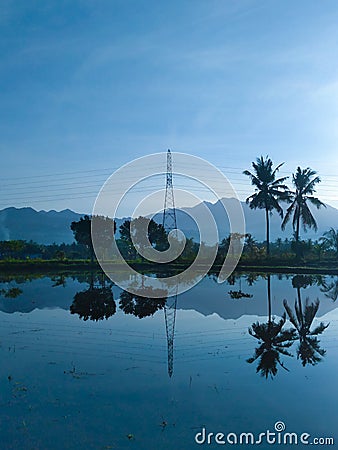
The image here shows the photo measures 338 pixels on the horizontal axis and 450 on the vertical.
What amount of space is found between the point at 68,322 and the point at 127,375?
4.27 m

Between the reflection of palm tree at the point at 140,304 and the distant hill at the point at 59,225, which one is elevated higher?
the distant hill at the point at 59,225

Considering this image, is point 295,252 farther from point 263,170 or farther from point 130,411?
point 130,411

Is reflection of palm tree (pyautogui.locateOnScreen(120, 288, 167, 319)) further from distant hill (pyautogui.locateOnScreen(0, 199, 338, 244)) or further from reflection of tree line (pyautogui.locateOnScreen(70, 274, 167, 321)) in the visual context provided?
distant hill (pyautogui.locateOnScreen(0, 199, 338, 244))

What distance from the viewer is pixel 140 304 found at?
13.0 m

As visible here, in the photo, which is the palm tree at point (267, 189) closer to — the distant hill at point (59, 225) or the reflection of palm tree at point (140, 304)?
the reflection of palm tree at point (140, 304)

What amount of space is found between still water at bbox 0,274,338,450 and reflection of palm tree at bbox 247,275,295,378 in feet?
0.07

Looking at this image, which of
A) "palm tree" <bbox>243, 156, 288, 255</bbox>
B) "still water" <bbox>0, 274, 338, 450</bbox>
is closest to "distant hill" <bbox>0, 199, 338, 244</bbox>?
"palm tree" <bbox>243, 156, 288, 255</bbox>

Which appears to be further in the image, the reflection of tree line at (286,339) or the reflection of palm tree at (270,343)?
the reflection of tree line at (286,339)

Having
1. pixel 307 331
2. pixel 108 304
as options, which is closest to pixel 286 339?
pixel 307 331

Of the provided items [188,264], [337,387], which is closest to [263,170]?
[188,264]

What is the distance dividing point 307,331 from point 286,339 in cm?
107

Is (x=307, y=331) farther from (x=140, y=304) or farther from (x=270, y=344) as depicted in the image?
(x=140, y=304)

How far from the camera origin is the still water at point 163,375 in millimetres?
4180
